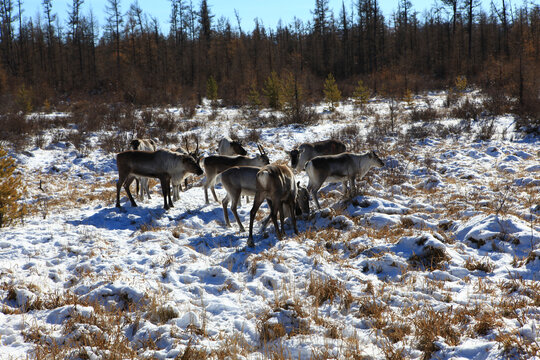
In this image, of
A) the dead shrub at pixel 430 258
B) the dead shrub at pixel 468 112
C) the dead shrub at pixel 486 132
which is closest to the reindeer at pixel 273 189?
the dead shrub at pixel 430 258

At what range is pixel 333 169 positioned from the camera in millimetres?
10094

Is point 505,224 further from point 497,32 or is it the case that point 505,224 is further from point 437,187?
point 497,32

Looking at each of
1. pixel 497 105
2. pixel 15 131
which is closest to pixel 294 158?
pixel 497 105

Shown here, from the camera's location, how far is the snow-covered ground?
3791 mm

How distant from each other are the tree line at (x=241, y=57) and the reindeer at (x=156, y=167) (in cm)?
2155

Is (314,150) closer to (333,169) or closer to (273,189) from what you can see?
(333,169)

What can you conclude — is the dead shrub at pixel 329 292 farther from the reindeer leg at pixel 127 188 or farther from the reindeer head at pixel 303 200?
the reindeer leg at pixel 127 188

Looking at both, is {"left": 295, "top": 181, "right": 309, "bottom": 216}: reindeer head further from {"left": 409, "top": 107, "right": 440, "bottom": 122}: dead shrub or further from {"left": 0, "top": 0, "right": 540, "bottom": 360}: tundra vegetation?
{"left": 409, "top": 107, "right": 440, "bottom": 122}: dead shrub

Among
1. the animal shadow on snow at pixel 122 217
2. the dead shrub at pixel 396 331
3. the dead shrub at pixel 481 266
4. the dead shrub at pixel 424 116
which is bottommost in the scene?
the dead shrub at pixel 396 331

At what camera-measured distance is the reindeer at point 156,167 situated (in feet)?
33.1

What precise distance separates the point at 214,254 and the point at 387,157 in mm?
9918

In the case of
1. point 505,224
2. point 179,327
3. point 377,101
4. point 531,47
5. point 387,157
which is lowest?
point 179,327

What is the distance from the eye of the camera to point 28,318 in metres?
4.31

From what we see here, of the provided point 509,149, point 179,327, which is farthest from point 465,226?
point 509,149
